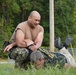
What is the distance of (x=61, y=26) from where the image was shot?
38.4m

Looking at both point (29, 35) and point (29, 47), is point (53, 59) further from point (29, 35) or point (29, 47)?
point (29, 35)

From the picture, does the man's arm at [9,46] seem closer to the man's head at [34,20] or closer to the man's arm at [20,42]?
the man's arm at [20,42]

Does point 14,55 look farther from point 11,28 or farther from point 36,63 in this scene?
point 11,28

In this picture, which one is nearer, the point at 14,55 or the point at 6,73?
the point at 6,73

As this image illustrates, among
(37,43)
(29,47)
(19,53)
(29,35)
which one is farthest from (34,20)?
(19,53)

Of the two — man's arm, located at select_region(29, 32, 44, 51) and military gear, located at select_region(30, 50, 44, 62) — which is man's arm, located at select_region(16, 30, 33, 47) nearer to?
man's arm, located at select_region(29, 32, 44, 51)

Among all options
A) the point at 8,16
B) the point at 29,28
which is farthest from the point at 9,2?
the point at 29,28

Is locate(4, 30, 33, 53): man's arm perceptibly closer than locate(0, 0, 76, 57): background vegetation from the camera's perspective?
Yes

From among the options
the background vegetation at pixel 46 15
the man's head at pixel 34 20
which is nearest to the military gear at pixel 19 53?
the man's head at pixel 34 20

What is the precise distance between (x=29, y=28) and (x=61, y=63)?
757 mm

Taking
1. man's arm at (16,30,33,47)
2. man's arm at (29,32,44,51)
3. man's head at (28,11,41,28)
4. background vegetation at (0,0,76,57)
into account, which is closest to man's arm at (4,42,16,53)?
man's arm at (16,30,33,47)

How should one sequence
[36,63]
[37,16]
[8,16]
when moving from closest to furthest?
[36,63], [37,16], [8,16]

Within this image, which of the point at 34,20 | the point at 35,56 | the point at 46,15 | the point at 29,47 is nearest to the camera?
the point at 35,56

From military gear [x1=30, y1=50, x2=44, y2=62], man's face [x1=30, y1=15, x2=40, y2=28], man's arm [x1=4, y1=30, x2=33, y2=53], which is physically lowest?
military gear [x1=30, y1=50, x2=44, y2=62]
